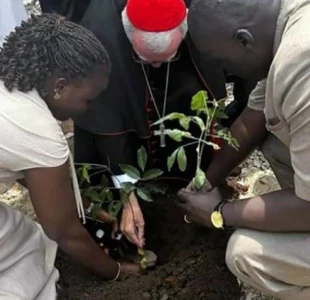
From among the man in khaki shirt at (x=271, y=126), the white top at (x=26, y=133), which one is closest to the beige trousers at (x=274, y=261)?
the man in khaki shirt at (x=271, y=126)

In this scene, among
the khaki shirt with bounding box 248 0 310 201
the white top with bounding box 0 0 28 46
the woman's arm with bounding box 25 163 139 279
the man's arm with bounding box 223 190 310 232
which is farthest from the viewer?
the white top with bounding box 0 0 28 46

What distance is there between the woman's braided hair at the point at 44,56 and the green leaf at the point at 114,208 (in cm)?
58

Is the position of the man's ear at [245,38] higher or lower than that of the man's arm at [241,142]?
higher

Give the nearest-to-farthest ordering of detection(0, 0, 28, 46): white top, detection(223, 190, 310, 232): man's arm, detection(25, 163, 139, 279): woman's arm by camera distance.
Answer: detection(223, 190, 310, 232): man's arm → detection(25, 163, 139, 279): woman's arm → detection(0, 0, 28, 46): white top

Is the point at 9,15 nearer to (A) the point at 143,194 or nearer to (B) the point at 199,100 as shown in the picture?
(A) the point at 143,194

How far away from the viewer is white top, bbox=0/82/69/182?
219 centimetres

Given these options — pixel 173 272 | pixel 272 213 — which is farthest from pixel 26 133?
pixel 173 272

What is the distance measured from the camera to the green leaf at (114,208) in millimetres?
2676

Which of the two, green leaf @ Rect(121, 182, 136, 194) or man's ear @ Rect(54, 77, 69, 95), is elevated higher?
man's ear @ Rect(54, 77, 69, 95)

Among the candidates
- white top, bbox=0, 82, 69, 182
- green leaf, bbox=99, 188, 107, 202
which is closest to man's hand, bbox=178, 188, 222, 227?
green leaf, bbox=99, 188, 107, 202

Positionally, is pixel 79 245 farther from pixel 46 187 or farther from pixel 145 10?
pixel 145 10

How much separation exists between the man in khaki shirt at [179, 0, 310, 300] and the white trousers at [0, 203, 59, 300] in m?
0.48

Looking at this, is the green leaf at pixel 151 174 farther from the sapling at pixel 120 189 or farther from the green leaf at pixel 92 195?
the green leaf at pixel 92 195

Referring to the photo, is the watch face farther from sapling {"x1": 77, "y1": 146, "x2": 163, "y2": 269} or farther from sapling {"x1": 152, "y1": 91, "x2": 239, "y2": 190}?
sapling {"x1": 77, "y1": 146, "x2": 163, "y2": 269}
